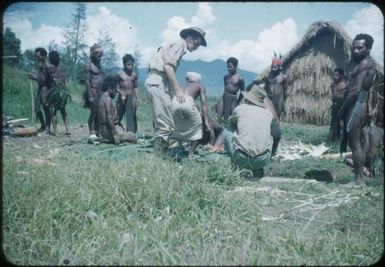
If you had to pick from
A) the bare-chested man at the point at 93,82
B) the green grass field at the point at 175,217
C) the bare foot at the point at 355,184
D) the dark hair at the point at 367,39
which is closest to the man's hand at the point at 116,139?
the bare-chested man at the point at 93,82

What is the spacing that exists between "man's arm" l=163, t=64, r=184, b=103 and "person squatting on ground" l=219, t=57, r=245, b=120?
13.3ft

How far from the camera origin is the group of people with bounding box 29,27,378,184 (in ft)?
15.4

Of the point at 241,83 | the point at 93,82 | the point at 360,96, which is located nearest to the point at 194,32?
the point at 360,96

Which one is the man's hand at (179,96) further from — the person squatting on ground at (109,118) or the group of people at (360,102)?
the group of people at (360,102)

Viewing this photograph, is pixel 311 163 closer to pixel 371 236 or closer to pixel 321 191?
pixel 321 191

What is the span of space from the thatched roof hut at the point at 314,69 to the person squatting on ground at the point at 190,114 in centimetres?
682

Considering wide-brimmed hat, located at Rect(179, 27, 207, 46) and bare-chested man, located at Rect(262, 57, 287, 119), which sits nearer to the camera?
wide-brimmed hat, located at Rect(179, 27, 207, 46)

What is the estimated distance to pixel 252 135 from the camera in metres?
4.76

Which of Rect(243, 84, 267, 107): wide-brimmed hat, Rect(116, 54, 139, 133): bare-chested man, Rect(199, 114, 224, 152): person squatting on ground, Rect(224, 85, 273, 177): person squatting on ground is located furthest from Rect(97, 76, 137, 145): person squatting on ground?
Rect(243, 84, 267, 107): wide-brimmed hat

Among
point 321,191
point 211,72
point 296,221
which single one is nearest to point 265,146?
point 321,191

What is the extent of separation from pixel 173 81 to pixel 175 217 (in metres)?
2.82

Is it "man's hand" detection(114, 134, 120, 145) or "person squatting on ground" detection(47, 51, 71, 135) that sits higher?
"person squatting on ground" detection(47, 51, 71, 135)

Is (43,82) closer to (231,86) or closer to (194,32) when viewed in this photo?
(231,86)

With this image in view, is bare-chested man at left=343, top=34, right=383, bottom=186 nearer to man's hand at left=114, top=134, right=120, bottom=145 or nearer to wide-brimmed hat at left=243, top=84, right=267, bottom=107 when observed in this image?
wide-brimmed hat at left=243, top=84, right=267, bottom=107
